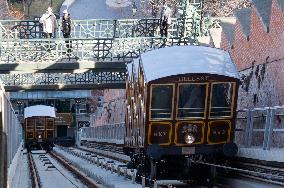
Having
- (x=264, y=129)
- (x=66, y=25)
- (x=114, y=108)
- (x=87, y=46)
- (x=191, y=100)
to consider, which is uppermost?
(x=66, y=25)

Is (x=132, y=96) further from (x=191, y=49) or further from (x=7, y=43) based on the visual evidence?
(x=7, y=43)

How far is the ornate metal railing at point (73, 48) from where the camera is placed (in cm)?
2453

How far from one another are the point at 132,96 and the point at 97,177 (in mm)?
3490

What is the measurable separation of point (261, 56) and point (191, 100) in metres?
3.11

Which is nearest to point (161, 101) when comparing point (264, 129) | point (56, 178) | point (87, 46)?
point (264, 129)

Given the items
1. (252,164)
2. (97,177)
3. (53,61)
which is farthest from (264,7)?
(53,61)

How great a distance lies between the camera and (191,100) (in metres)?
13.1

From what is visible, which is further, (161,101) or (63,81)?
(63,81)

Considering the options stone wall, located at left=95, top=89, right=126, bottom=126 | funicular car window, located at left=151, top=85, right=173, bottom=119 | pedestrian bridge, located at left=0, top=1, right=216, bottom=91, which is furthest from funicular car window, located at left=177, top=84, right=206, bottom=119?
stone wall, located at left=95, top=89, right=126, bottom=126

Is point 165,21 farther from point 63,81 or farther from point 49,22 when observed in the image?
point 63,81

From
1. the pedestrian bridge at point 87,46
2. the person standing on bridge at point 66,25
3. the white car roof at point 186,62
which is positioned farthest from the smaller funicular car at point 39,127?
the white car roof at point 186,62

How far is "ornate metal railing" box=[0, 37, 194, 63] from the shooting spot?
2453 centimetres

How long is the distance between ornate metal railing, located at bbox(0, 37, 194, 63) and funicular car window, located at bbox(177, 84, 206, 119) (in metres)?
11.1

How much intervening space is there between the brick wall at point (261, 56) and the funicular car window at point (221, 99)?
4.45 feet
